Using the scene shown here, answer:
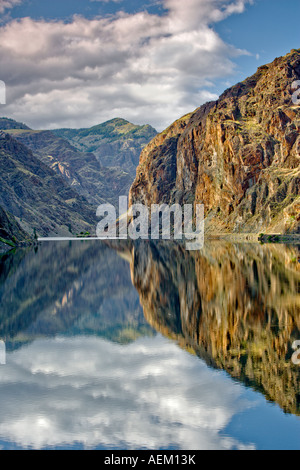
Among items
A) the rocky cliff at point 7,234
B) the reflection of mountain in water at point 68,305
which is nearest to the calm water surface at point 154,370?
the reflection of mountain in water at point 68,305

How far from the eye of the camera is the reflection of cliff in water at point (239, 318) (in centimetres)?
2402

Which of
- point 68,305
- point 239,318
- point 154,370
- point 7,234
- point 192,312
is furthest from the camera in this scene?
point 7,234

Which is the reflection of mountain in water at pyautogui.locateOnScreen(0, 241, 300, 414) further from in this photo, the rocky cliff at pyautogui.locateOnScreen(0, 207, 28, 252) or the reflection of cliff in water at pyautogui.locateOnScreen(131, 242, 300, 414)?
the rocky cliff at pyautogui.locateOnScreen(0, 207, 28, 252)

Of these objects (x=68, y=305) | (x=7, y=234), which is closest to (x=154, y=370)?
(x=68, y=305)

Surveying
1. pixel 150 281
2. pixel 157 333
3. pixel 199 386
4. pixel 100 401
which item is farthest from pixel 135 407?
pixel 150 281

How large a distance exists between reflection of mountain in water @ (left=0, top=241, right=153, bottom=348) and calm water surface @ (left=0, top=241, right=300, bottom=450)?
0.81 feet

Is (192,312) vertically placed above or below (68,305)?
below

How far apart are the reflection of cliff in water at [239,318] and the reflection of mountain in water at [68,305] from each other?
270 centimetres

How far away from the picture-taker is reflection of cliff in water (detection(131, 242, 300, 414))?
78.8 feet

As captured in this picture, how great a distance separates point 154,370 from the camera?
25.9 meters

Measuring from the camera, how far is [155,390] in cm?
2241

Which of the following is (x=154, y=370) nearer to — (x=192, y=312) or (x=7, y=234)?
(x=192, y=312)

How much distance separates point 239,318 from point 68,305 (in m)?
20.9

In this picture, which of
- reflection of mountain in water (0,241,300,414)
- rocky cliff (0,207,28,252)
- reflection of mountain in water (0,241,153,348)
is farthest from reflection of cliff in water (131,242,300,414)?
rocky cliff (0,207,28,252)
